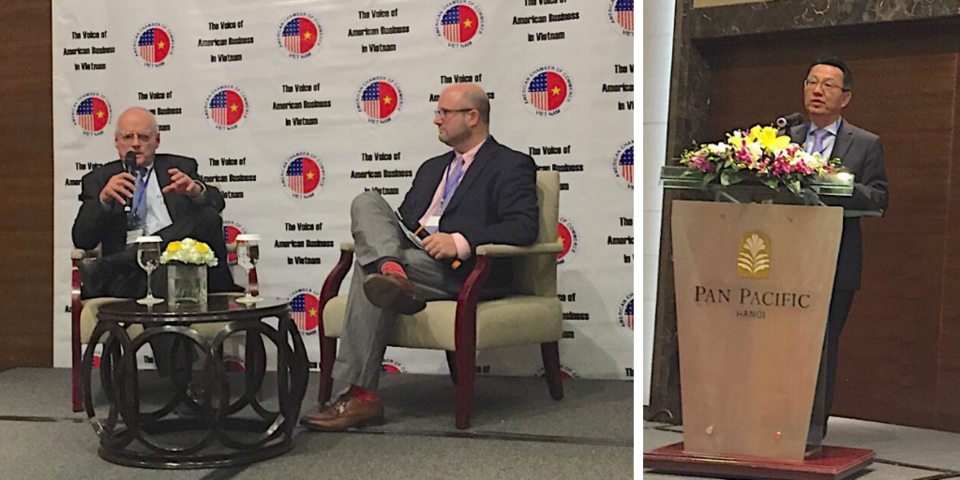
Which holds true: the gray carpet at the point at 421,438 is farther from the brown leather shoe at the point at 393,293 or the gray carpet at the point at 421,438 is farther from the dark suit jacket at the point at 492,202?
the dark suit jacket at the point at 492,202

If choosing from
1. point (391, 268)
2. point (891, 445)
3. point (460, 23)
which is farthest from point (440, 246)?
point (891, 445)

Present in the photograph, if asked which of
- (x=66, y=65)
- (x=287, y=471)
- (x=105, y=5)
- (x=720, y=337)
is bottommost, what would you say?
(x=287, y=471)

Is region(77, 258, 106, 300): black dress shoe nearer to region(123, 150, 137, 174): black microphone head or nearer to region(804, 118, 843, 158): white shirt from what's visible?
region(123, 150, 137, 174): black microphone head

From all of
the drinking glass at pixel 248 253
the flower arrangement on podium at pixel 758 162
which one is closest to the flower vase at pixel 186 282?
the drinking glass at pixel 248 253

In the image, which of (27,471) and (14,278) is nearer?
(27,471)

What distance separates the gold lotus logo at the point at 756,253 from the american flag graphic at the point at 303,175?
4.87 feet

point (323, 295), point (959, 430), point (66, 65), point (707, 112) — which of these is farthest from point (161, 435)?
point (959, 430)

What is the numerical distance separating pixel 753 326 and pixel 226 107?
1.80 m

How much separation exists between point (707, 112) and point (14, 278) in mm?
2296

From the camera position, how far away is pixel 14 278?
123 inches

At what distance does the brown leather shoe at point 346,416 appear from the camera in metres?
2.69

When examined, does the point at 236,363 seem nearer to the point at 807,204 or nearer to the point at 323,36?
the point at 323,36

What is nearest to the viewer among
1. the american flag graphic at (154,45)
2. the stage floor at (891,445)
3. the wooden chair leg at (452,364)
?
the stage floor at (891,445)

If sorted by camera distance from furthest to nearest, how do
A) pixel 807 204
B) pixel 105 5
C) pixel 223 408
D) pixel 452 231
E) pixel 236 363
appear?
pixel 105 5 < pixel 452 231 < pixel 236 363 < pixel 223 408 < pixel 807 204
